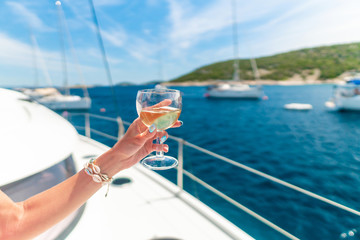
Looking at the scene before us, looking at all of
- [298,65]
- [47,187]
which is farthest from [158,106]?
[298,65]

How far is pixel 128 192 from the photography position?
2406 millimetres

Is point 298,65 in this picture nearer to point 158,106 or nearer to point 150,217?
point 150,217

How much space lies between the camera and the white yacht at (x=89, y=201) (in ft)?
3.94

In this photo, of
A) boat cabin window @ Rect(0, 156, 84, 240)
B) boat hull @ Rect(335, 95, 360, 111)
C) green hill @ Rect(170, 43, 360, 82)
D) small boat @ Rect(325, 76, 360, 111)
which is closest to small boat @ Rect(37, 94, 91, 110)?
boat cabin window @ Rect(0, 156, 84, 240)

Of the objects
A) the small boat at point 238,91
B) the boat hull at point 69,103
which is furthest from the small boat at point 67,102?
the small boat at point 238,91

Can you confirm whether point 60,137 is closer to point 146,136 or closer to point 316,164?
point 146,136

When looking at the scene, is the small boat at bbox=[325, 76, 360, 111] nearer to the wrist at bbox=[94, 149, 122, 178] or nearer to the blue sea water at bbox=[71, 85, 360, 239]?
the blue sea water at bbox=[71, 85, 360, 239]

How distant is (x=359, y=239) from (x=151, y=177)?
24.8ft

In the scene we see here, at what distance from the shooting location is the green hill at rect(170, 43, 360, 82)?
7612cm

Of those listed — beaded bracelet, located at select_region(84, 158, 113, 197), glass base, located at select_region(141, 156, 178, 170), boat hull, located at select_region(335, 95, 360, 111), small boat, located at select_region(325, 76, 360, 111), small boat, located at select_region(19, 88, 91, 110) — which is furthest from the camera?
small boat, located at select_region(19, 88, 91, 110)

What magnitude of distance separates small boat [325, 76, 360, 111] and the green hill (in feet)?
187

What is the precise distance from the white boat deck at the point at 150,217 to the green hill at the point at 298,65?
283ft

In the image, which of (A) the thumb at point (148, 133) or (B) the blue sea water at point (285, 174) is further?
(B) the blue sea water at point (285, 174)

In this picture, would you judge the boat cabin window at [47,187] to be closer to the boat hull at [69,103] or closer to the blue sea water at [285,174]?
the blue sea water at [285,174]
